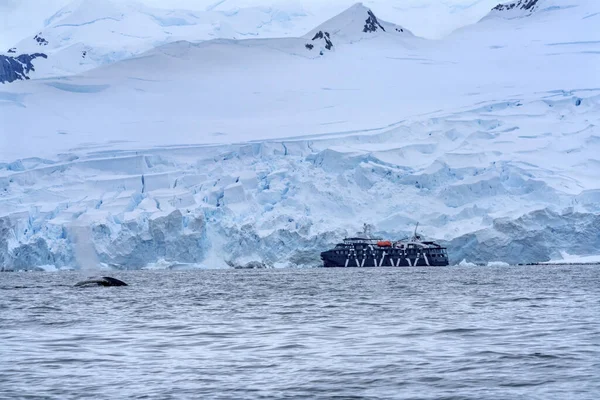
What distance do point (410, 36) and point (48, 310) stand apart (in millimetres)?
79479

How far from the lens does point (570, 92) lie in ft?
234

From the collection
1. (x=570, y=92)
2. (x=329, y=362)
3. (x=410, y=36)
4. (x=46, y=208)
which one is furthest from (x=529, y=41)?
(x=329, y=362)

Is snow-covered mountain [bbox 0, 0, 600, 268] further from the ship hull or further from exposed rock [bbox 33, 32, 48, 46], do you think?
exposed rock [bbox 33, 32, 48, 46]

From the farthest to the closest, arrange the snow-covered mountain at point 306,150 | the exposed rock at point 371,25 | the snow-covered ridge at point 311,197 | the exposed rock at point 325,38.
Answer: the exposed rock at point 371,25
the exposed rock at point 325,38
the snow-covered mountain at point 306,150
the snow-covered ridge at point 311,197

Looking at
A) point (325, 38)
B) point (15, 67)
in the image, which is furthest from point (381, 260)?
point (15, 67)

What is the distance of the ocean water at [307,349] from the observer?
36.9 feet

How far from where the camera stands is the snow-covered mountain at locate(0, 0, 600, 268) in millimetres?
55781

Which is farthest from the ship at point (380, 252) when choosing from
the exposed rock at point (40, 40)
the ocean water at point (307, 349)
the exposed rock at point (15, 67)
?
the exposed rock at point (40, 40)

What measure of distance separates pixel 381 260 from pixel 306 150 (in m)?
9.21

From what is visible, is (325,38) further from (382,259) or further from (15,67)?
(382,259)

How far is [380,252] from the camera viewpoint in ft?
211

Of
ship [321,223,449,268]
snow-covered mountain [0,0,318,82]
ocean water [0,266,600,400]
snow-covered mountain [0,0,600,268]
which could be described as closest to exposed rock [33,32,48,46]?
snow-covered mountain [0,0,318,82]

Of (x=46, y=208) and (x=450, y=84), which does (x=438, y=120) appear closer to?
(x=450, y=84)

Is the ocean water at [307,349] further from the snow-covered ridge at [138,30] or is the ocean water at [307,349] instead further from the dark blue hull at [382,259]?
the snow-covered ridge at [138,30]
